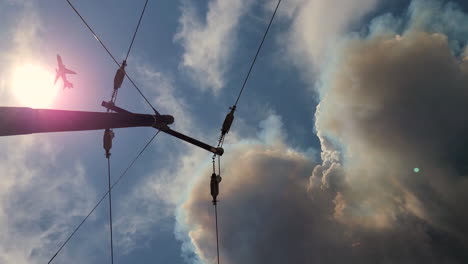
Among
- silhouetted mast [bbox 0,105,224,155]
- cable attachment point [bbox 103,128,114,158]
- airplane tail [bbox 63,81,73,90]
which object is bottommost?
silhouetted mast [bbox 0,105,224,155]

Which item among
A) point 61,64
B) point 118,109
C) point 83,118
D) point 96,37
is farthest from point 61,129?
point 61,64

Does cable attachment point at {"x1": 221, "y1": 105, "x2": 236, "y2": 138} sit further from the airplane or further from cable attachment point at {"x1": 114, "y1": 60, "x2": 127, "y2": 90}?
the airplane

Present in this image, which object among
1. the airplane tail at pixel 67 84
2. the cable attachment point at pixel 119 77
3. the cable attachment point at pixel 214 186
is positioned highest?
the airplane tail at pixel 67 84

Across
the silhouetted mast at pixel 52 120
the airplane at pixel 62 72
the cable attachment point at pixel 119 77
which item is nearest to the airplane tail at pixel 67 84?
the airplane at pixel 62 72

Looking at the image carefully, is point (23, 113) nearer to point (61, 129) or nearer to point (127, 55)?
point (61, 129)

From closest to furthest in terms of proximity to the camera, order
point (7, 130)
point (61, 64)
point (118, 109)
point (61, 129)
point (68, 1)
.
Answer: point (7, 130) → point (61, 129) → point (68, 1) → point (118, 109) → point (61, 64)

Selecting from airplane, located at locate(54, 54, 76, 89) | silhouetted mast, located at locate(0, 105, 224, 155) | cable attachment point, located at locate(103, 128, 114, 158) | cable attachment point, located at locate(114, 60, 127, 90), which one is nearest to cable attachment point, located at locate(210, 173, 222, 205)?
cable attachment point, located at locate(103, 128, 114, 158)

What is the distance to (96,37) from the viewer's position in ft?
69.1

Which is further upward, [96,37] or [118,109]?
[96,37]

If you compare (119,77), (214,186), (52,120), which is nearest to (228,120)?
(214,186)

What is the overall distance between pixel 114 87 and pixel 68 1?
6164 mm

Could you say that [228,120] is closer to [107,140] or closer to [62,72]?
[107,140]

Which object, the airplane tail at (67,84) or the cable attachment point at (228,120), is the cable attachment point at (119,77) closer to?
the cable attachment point at (228,120)

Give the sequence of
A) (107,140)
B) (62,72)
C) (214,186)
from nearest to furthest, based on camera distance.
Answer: (107,140) → (214,186) → (62,72)
